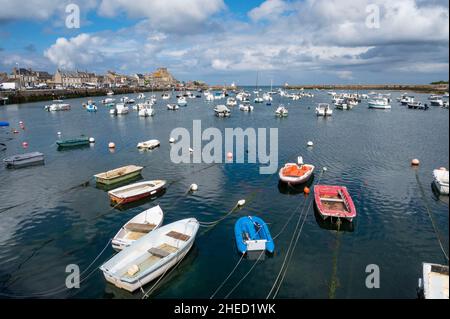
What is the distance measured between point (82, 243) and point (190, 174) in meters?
18.2

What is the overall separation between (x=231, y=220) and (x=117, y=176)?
1706 cm

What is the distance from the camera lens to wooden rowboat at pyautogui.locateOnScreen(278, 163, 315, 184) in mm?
34219

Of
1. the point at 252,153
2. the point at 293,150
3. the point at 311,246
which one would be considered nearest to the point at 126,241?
the point at 311,246

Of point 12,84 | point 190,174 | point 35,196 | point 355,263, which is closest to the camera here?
point 355,263

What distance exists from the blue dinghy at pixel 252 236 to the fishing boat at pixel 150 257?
139 inches

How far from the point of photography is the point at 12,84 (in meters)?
169

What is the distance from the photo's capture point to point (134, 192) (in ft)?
104

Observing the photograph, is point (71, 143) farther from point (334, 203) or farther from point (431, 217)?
point (431, 217)

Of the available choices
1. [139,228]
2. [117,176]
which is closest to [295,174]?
[139,228]

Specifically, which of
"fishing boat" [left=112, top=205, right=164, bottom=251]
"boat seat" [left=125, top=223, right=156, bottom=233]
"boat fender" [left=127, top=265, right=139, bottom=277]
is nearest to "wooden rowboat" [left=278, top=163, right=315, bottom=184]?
"fishing boat" [left=112, top=205, right=164, bottom=251]

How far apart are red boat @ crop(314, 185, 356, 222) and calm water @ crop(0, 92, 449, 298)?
126cm

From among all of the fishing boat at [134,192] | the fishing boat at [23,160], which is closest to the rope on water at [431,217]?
the fishing boat at [134,192]

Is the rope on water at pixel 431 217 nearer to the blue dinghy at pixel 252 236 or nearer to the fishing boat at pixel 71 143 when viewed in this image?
the blue dinghy at pixel 252 236
